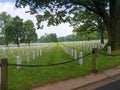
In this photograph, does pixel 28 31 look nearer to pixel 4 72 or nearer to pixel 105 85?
pixel 105 85

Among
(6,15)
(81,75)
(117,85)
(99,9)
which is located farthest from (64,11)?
(6,15)

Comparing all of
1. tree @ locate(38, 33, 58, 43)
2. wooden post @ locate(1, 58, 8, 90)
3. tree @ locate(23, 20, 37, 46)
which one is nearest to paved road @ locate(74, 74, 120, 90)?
wooden post @ locate(1, 58, 8, 90)

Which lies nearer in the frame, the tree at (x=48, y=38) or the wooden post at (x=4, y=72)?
the wooden post at (x=4, y=72)

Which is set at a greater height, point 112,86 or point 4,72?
point 4,72

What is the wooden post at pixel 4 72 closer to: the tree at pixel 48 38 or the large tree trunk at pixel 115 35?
the large tree trunk at pixel 115 35

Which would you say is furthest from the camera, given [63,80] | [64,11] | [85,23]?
[85,23]

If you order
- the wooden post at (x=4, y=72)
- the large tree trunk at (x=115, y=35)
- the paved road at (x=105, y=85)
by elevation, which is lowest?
the paved road at (x=105, y=85)

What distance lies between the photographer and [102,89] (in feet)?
28.6

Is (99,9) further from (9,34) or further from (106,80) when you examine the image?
(9,34)

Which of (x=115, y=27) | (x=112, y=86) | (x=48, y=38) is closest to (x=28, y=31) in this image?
(x=115, y=27)

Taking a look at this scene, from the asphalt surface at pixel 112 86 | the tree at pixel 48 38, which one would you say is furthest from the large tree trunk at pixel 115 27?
the tree at pixel 48 38

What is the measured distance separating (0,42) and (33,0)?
65.3m

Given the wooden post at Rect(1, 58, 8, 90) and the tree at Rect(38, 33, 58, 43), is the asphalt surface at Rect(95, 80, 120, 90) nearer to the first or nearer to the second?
the wooden post at Rect(1, 58, 8, 90)

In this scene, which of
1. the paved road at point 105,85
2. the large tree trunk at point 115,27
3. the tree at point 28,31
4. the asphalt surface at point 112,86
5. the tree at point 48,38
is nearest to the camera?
the asphalt surface at point 112,86
